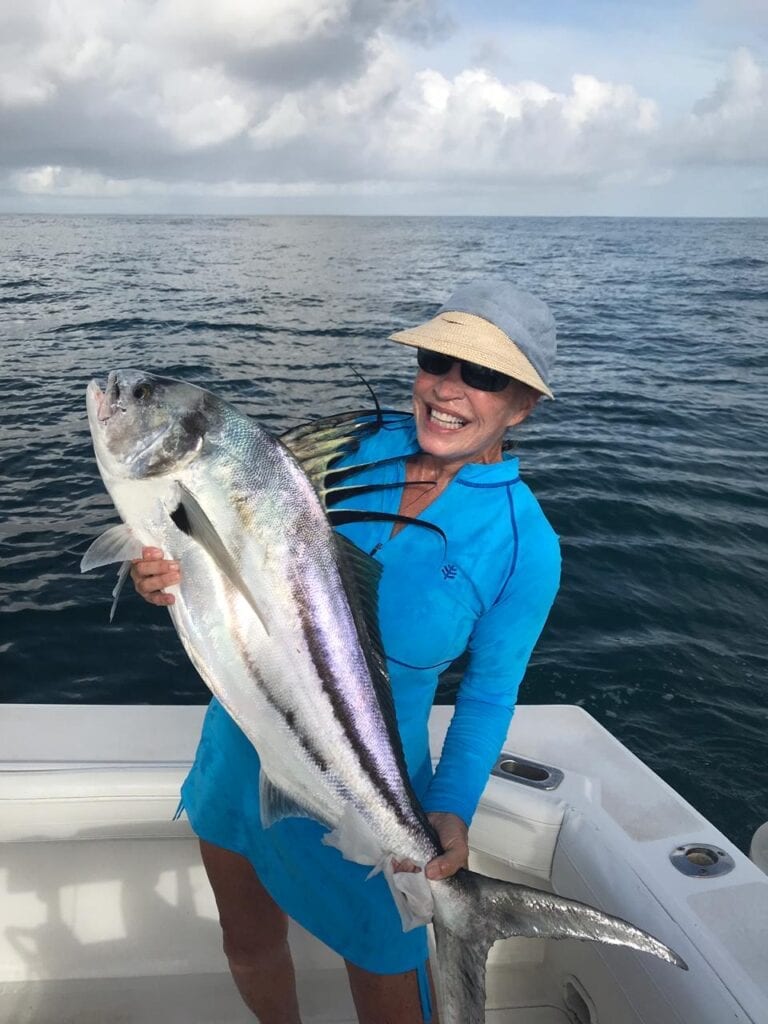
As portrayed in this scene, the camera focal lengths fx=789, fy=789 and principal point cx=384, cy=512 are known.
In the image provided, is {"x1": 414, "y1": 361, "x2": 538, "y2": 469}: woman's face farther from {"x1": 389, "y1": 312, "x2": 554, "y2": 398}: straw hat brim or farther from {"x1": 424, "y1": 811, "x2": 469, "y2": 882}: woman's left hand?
{"x1": 424, "y1": 811, "x2": 469, "y2": 882}: woman's left hand

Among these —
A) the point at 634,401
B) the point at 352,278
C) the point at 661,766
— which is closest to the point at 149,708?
the point at 661,766

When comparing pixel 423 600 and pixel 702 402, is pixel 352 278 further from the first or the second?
pixel 423 600

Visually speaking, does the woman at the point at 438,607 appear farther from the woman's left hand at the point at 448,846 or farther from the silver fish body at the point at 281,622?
the silver fish body at the point at 281,622

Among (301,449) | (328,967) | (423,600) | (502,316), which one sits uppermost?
(502,316)

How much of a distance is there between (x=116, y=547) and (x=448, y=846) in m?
1.25

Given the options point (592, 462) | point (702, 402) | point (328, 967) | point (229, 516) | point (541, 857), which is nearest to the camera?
point (229, 516)

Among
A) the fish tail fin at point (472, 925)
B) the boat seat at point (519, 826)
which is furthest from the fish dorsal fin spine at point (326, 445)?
the boat seat at point (519, 826)

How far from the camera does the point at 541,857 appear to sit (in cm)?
307

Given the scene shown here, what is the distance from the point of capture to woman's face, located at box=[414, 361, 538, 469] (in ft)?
7.78

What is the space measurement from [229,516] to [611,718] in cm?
554

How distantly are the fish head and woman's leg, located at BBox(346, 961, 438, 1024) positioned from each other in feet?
5.70

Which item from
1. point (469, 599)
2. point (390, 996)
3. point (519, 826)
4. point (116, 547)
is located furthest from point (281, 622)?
point (519, 826)

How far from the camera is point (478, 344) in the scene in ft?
7.57

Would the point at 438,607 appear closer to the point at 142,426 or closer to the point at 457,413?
the point at 457,413
